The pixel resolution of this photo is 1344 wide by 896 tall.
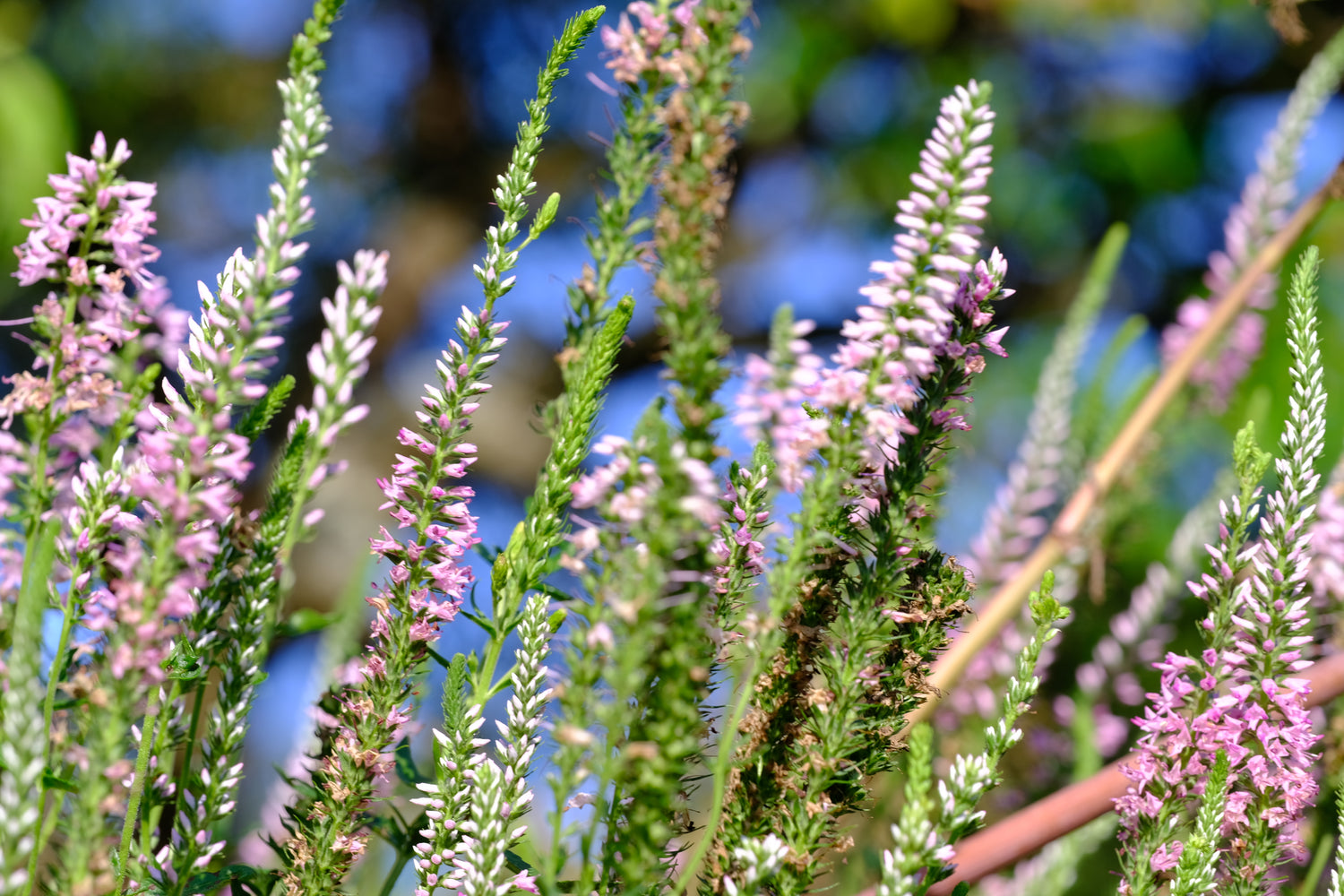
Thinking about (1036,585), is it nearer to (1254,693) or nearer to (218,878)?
(1254,693)

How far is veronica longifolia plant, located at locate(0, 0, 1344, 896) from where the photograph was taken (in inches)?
20.1

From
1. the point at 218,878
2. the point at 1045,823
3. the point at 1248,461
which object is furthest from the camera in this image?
the point at 1045,823

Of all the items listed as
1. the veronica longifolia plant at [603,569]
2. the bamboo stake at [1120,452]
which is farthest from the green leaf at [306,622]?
the bamboo stake at [1120,452]

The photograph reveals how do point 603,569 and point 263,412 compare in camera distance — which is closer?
point 603,569

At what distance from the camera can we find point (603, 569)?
21.5 inches

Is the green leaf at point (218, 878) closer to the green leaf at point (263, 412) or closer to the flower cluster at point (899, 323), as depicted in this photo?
the green leaf at point (263, 412)

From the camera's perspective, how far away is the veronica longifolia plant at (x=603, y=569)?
20.1 inches

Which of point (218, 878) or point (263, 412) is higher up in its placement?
point (263, 412)

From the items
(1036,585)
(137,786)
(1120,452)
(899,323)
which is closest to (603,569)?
(899,323)

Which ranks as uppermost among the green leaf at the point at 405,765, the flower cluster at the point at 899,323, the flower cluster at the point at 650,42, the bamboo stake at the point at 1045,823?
the flower cluster at the point at 650,42

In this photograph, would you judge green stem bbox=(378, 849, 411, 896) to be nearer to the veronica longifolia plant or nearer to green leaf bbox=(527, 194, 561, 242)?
the veronica longifolia plant

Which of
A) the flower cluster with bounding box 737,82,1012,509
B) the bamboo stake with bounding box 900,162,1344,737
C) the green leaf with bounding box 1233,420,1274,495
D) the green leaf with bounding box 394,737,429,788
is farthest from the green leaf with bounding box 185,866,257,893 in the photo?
the bamboo stake with bounding box 900,162,1344,737

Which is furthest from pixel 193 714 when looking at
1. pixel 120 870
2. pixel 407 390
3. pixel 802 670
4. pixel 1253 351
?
pixel 407 390

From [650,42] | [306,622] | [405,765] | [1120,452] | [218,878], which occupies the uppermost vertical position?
[1120,452]
